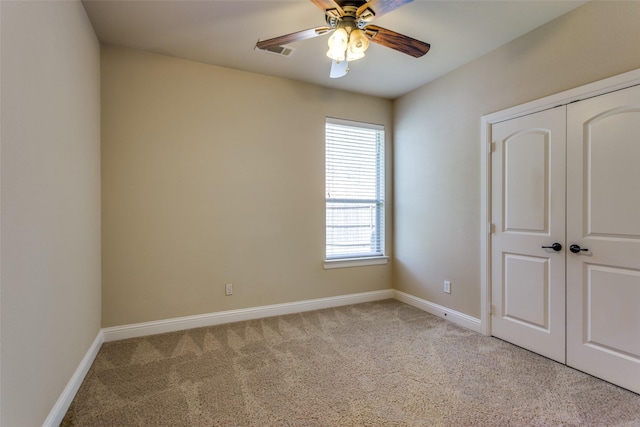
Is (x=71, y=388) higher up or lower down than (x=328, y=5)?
lower down

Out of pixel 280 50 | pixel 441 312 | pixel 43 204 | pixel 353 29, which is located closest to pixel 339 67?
pixel 353 29

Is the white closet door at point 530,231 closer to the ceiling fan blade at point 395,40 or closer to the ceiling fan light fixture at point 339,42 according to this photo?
the ceiling fan blade at point 395,40

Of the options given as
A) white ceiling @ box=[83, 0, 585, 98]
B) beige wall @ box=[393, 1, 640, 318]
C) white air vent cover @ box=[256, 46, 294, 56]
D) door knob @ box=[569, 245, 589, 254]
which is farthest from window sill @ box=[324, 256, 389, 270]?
white air vent cover @ box=[256, 46, 294, 56]

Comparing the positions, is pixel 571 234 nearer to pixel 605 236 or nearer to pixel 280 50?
pixel 605 236

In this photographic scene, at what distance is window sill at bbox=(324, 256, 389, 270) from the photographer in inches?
149

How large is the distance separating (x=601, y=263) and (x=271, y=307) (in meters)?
2.99

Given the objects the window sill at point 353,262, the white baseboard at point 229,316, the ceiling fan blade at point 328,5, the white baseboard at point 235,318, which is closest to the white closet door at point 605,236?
the white baseboard at point 235,318

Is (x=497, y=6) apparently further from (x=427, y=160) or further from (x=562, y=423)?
(x=562, y=423)

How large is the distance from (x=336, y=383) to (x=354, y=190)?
2431mm

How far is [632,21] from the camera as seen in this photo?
2008mm

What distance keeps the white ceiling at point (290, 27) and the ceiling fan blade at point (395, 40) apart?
32cm

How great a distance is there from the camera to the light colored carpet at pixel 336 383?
1794 millimetres

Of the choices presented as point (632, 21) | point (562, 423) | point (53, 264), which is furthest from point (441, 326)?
point (53, 264)

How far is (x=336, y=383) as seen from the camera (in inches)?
84.1
